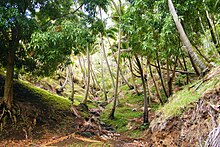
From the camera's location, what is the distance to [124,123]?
1119 centimetres

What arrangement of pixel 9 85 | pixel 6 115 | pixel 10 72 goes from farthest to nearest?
pixel 10 72
pixel 9 85
pixel 6 115

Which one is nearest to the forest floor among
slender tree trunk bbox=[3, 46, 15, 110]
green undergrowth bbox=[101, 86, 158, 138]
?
green undergrowth bbox=[101, 86, 158, 138]

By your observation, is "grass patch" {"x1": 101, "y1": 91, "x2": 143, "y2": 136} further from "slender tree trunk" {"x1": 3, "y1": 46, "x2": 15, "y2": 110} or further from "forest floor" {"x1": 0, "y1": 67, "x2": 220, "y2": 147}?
"slender tree trunk" {"x1": 3, "y1": 46, "x2": 15, "y2": 110}

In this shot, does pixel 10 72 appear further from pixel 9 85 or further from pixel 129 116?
pixel 129 116

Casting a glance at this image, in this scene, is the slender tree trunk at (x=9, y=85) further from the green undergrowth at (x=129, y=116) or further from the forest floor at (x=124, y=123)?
the green undergrowth at (x=129, y=116)

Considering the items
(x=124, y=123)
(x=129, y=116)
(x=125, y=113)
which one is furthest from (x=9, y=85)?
(x=125, y=113)

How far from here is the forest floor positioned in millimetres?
4707

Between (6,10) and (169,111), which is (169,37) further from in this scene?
(6,10)

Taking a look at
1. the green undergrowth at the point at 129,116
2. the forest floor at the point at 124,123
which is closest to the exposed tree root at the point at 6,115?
the forest floor at the point at 124,123

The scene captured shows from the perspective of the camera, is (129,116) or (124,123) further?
(129,116)

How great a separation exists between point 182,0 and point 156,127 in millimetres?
4824

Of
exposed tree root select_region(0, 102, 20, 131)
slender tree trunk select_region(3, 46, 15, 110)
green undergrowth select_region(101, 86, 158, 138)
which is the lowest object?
green undergrowth select_region(101, 86, 158, 138)

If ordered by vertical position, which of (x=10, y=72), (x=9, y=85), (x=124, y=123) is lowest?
(x=124, y=123)

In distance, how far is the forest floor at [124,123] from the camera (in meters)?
4.71
